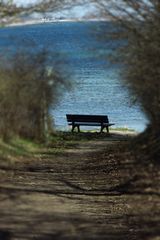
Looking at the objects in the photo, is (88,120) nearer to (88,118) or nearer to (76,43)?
(88,118)

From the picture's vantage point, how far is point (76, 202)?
10586 millimetres

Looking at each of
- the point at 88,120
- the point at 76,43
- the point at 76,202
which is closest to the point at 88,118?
the point at 88,120

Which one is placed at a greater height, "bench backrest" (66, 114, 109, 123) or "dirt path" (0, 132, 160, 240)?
"bench backrest" (66, 114, 109, 123)

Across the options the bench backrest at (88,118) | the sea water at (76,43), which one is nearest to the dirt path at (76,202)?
the sea water at (76,43)

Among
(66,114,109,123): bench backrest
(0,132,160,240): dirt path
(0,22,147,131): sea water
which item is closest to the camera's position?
(0,132,160,240): dirt path

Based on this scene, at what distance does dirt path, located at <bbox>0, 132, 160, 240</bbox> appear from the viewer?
8.53m

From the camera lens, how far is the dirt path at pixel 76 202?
853 centimetres

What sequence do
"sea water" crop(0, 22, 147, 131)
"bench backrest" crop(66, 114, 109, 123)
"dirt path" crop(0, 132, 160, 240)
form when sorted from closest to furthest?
"dirt path" crop(0, 132, 160, 240) → "sea water" crop(0, 22, 147, 131) → "bench backrest" crop(66, 114, 109, 123)

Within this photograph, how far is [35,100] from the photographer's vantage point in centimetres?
918

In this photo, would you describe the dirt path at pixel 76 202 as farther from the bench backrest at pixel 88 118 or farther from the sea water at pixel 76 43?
the bench backrest at pixel 88 118

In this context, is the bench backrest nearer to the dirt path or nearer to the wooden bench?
the wooden bench

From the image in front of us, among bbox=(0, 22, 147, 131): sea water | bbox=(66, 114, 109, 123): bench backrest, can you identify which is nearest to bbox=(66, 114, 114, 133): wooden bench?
bbox=(66, 114, 109, 123): bench backrest

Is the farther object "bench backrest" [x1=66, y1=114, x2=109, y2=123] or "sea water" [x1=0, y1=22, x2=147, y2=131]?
"bench backrest" [x1=66, y1=114, x2=109, y2=123]

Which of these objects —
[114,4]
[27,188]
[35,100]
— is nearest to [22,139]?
[35,100]
